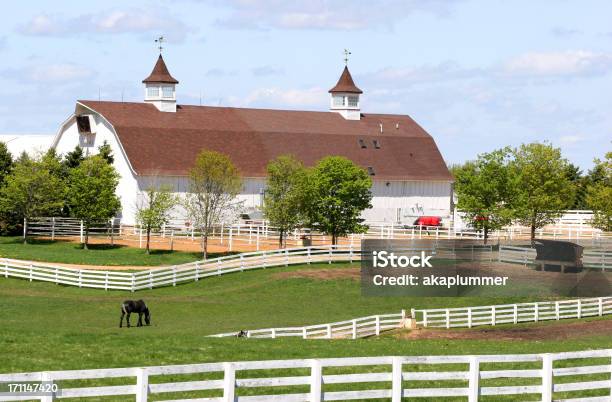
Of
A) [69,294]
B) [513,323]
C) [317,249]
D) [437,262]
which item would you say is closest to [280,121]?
[317,249]

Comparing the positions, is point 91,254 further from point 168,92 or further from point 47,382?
point 47,382

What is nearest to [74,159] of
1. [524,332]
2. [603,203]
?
[603,203]

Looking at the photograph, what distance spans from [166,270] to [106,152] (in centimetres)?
2791

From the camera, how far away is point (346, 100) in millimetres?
98938

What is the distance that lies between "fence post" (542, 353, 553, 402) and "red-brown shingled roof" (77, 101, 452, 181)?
63739 mm

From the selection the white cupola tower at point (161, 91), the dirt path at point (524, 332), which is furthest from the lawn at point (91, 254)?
the dirt path at point (524, 332)

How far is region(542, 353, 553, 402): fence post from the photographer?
18.2 meters

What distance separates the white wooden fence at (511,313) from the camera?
41.7 meters

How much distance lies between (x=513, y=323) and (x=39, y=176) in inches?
1660

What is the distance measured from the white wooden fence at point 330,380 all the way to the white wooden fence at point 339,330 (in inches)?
478

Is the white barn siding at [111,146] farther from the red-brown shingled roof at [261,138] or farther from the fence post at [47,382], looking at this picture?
the fence post at [47,382]

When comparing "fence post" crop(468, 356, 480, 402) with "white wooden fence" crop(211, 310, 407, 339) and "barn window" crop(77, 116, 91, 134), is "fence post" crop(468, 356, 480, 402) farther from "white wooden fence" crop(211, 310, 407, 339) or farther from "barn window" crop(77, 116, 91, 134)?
"barn window" crop(77, 116, 91, 134)

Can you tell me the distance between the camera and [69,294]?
52.9 metres

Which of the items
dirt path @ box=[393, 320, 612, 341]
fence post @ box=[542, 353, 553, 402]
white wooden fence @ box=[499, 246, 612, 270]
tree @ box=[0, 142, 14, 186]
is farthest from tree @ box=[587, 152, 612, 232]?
Result: fence post @ box=[542, 353, 553, 402]
